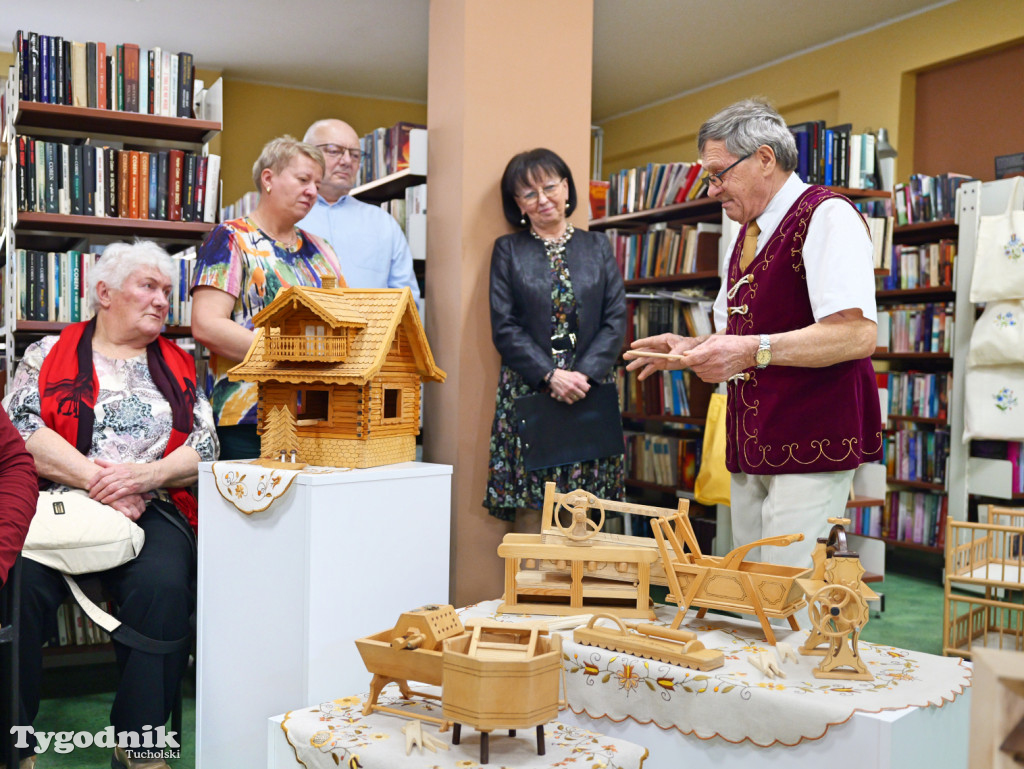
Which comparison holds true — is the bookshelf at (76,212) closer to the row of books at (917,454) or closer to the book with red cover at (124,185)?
the book with red cover at (124,185)

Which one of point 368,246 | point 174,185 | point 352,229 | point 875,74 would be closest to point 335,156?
point 352,229

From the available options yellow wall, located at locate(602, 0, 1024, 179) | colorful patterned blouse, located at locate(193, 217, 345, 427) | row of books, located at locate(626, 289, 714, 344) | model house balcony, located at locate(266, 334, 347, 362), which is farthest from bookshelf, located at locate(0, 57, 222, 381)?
yellow wall, located at locate(602, 0, 1024, 179)

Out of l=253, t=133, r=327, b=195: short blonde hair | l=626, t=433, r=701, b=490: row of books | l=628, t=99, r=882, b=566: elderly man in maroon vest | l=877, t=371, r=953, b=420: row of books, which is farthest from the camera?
l=877, t=371, r=953, b=420: row of books

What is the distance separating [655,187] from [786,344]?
3172 mm

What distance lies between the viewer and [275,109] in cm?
857

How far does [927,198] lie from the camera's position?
514 cm

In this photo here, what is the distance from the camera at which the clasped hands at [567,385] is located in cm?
264

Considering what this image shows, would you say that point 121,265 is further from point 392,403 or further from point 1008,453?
point 1008,453

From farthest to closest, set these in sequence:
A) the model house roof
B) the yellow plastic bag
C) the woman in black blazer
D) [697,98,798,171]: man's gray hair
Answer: the yellow plastic bag
the woman in black blazer
the model house roof
[697,98,798,171]: man's gray hair

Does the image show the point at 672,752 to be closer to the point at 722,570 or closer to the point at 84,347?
the point at 722,570

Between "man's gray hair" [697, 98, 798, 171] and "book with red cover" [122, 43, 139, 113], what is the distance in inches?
91.3

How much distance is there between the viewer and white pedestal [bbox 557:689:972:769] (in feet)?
4.26

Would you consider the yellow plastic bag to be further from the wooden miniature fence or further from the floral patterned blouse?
the floral patterned blouse

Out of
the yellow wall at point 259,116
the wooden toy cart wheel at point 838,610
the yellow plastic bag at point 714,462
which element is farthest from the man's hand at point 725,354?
the yellow wall at point 259,116
